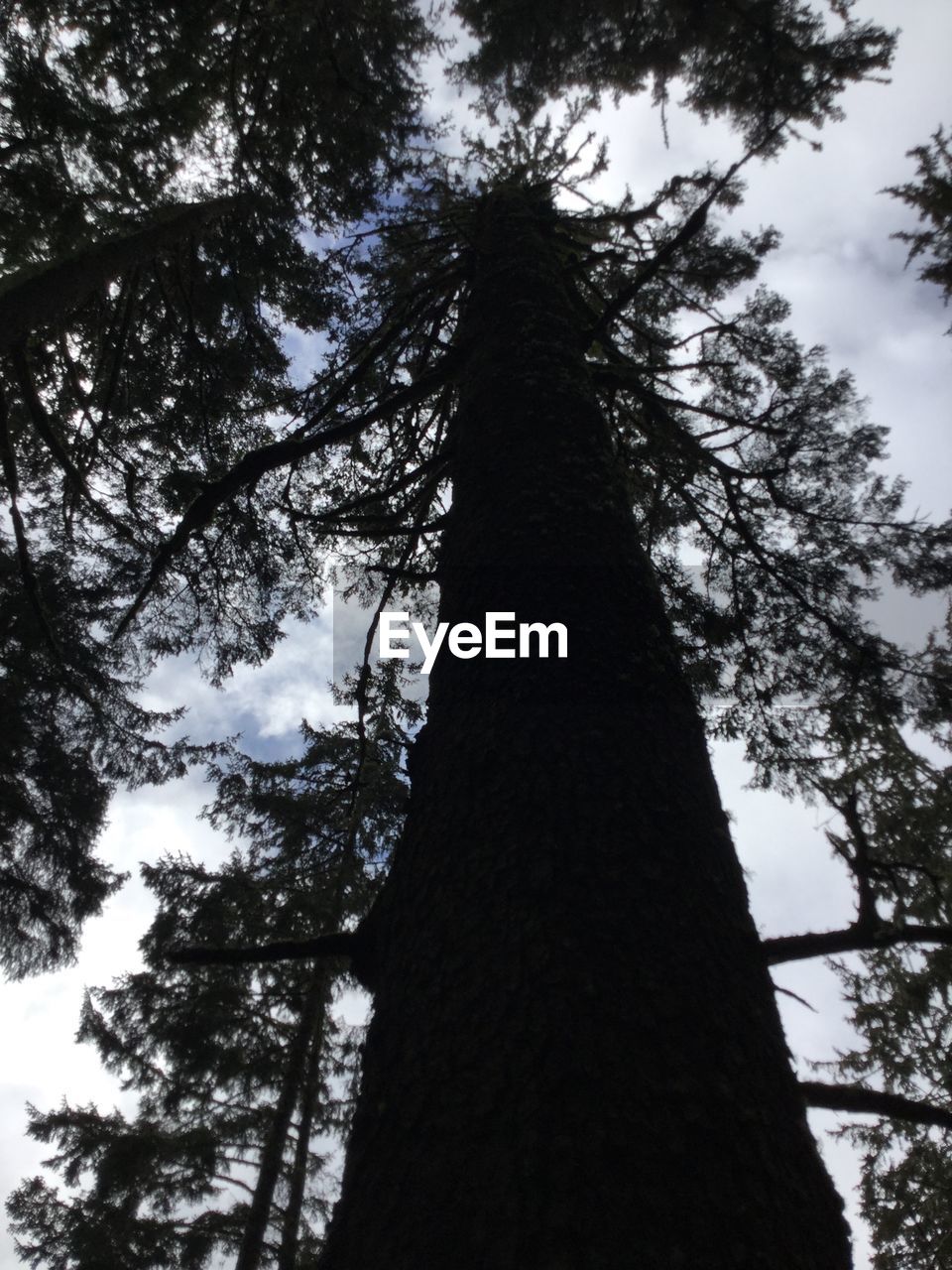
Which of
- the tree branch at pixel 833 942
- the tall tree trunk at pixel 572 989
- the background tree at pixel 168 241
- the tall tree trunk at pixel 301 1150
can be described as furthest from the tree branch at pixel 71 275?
the tall tree trunk at pixel 301 1150

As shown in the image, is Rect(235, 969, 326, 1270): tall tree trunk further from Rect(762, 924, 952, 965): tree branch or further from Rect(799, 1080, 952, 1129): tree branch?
Rect(762, 924, 952, 965): tree branch

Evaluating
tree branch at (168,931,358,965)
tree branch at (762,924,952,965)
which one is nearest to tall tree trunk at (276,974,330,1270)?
tree branch at (168,931,358,965)

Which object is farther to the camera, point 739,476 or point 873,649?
point 873,649

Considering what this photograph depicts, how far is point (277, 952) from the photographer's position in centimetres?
164

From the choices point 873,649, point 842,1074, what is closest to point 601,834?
point 873,649

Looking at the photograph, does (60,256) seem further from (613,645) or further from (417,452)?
(613,645)

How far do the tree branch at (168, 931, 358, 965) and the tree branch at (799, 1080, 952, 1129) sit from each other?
38.0 inches

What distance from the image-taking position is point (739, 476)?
164 inches

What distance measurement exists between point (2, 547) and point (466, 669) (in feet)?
33.2

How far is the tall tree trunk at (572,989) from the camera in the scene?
1.00 m

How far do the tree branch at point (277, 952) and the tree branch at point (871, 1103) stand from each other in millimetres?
965

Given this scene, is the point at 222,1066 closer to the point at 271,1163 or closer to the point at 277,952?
the point at 271,1163

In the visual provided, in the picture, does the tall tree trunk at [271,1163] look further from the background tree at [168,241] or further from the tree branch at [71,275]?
the tree branch at [71,275]

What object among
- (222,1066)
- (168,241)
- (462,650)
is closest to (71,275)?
(168,241)
